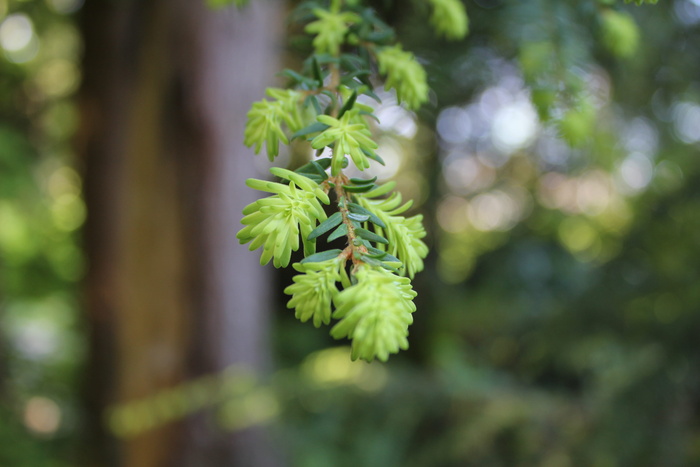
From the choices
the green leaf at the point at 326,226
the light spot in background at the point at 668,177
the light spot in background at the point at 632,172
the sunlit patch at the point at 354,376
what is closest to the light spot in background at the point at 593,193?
the light spot in background at the point at 632,172

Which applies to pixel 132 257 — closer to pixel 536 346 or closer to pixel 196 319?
pixel 196 319

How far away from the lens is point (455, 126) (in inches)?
116

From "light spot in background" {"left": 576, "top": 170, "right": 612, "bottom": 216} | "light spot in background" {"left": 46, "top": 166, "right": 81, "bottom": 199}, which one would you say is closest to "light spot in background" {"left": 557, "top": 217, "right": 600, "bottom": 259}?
"light spot in background" {"left": 576, "top": 170, "right": 612, "bottom": 216}

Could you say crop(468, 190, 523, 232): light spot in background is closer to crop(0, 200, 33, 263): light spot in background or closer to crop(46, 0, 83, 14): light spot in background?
crop(46, 0, 83, 14): light spot in background

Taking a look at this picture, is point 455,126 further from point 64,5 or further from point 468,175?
point 64,5

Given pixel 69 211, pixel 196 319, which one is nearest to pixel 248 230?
pixel 196 319

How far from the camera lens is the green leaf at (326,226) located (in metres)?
0.30

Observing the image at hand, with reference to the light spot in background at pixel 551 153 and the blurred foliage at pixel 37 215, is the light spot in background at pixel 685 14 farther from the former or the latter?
the blurred foliage at pixel 37 215

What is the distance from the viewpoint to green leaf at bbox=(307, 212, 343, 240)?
30 centimetres

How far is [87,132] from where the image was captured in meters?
2.12

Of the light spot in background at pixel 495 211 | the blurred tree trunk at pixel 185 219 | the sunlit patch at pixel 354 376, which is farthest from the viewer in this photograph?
the light spot in background at pixel 495 211

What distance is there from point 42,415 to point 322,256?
321 centimetres

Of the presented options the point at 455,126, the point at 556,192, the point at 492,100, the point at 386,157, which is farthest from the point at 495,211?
the point at 386,157

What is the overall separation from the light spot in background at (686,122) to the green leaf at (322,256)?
1.75 metres
